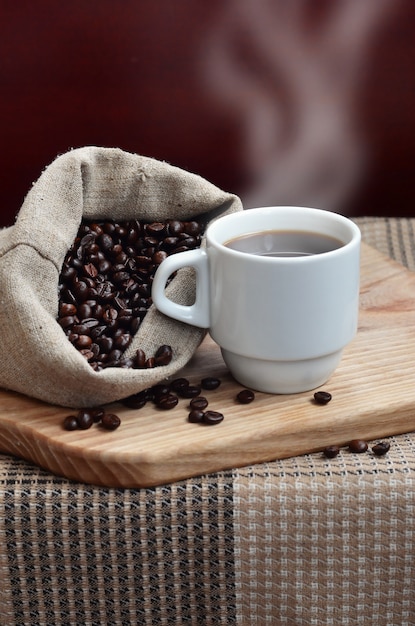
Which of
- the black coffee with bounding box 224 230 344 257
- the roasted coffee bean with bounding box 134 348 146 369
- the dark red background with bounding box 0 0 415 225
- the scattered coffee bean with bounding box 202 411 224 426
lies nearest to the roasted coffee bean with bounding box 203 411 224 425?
the scattered coffee bean with bounding box 202 411 224 426

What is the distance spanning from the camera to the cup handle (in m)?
1.02

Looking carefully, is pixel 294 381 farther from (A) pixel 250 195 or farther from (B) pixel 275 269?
(A) pixel 250 195

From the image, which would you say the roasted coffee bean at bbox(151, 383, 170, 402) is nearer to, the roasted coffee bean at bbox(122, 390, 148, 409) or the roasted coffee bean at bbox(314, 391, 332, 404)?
the roasted coffee bean at bbox(122, 390, 148, 409)

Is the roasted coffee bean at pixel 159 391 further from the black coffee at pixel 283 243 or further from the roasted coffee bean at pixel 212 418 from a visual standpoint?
the black coffee at pixel 283 243

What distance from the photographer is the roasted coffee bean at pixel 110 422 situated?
97cm

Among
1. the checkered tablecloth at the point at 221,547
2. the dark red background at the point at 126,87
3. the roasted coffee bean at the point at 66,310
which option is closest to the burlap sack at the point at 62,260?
the roasted coffee bean at the point at 66,310

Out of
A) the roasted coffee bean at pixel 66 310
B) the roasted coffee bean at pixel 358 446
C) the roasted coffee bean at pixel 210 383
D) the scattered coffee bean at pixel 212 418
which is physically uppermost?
the roasted coffee bean at pixel 66 310

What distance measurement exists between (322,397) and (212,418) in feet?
0.45

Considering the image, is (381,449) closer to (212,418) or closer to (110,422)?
(212,418)

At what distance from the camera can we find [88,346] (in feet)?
3.40

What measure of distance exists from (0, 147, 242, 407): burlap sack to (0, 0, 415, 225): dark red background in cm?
70

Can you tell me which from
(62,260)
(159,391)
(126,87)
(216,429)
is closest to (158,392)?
(159,391)

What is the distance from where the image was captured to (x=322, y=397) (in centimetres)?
102

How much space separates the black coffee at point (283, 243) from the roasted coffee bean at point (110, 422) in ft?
0.86
